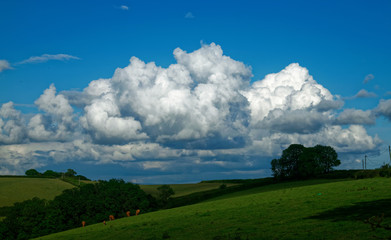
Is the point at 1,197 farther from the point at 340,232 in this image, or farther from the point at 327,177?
the point at 340,232

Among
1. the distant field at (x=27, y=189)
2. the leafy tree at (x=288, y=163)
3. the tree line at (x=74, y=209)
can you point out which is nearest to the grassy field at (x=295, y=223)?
the tree line at (x=74, y=209)

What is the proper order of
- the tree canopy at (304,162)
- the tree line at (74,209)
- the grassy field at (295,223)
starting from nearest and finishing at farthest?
1. the grassy field at (295,223)
2. the tree line at (74,209)
3. the tree canopy at (304,162)

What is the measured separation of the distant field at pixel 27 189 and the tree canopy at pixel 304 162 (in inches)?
3150

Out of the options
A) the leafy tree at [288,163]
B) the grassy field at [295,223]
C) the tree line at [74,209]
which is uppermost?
the leafy tree at [288,163]

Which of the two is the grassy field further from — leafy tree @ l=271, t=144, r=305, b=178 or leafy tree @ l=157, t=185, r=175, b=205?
leafy tree @ l=271, t=144, r=305, b=178

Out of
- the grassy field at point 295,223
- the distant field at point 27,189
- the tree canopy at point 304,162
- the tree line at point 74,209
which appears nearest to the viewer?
the grassy field at point 295,223

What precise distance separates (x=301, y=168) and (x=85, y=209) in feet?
220

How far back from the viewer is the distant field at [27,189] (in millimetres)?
117750

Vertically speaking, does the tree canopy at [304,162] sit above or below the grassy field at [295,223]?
above

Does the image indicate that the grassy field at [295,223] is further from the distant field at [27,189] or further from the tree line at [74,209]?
the distant field at [27,189]

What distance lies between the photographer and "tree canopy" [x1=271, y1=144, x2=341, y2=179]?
11375cm

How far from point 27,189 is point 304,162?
100 meters

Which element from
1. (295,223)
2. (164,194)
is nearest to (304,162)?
(164,194)

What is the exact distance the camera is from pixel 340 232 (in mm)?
21688
